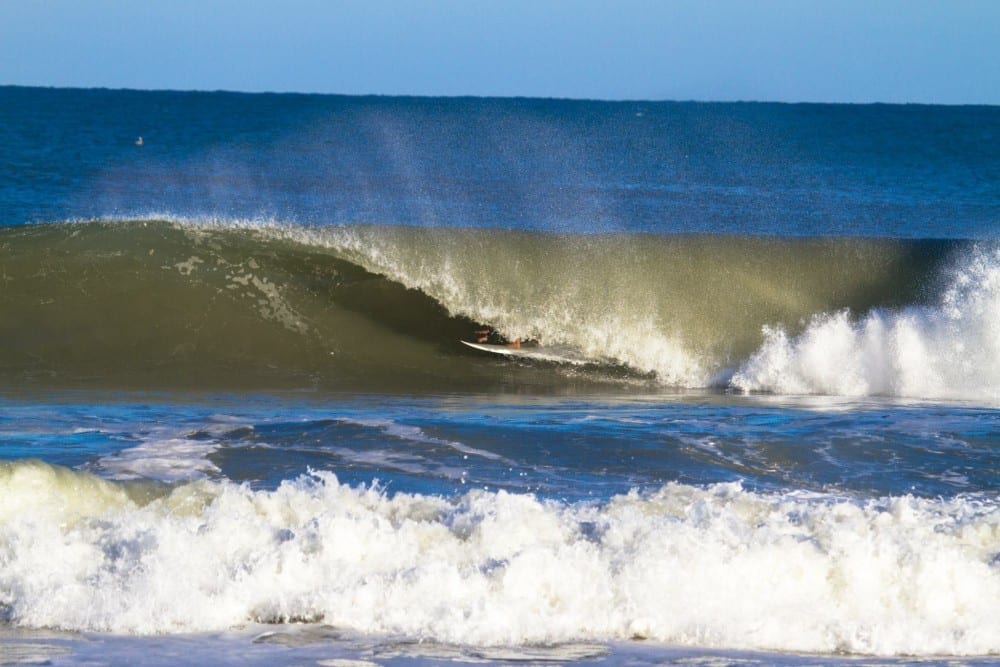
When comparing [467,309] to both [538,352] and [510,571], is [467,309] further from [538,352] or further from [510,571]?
[510,571]

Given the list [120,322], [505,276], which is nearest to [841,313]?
[505,276]

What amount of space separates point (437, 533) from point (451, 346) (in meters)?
6.61

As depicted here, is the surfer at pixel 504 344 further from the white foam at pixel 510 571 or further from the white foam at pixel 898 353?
the white foam at pixel 510 571

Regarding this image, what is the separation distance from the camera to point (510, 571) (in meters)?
4.98

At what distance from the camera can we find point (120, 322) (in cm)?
1198

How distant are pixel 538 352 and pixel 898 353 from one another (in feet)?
10.6

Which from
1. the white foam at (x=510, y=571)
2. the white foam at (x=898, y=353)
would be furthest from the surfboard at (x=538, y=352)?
the white foam at (x=510, y=571)

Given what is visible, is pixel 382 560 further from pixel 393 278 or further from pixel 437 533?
pixel 393 278

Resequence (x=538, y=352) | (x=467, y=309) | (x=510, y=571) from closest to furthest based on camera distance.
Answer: (x=510, y=571) → (x=538, y=352) → (x=467, y=309)

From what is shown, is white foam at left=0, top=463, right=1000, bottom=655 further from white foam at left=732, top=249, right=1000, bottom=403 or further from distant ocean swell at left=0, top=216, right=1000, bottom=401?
white foam at left=732, top=249, right=1000, bottom=403

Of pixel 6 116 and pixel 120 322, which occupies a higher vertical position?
pixel 6 116

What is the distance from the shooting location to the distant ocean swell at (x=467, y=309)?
36.3ft

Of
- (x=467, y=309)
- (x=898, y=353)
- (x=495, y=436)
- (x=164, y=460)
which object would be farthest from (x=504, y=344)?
(x=164, y=460)

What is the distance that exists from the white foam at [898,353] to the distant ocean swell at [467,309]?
0.02 m
